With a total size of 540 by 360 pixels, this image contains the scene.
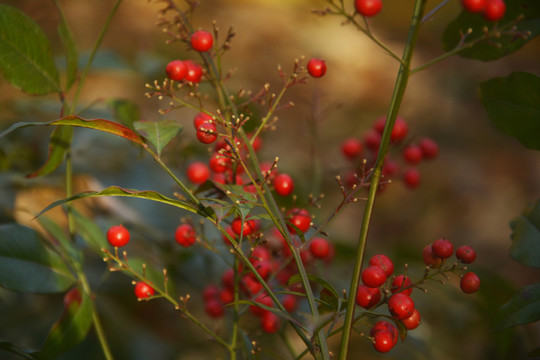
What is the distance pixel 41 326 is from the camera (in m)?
1.18

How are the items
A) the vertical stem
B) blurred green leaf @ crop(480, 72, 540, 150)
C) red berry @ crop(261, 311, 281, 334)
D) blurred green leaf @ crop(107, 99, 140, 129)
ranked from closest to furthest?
the vertical stem
blurred green leaf @ crop(480, 72, 540, 150)
red berry @ crop(261, 311, 281, 334)
blurred green leaf @ crop(107, 99, 140, 129)

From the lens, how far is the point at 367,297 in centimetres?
62

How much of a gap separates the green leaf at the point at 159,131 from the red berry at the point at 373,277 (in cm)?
26

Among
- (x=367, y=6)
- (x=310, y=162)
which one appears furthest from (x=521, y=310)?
(x=310, y=162)

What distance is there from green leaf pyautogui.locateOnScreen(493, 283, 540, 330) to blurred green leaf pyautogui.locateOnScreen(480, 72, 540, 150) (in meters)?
0.20

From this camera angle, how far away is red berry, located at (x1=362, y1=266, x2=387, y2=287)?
23.1 inches

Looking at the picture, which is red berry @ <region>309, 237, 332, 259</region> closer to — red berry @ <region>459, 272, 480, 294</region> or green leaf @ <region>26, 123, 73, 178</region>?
red berry @ <region>459, 272, 480, 294</region>

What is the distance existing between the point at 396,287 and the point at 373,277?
73mm

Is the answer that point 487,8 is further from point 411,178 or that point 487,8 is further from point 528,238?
point 411,178

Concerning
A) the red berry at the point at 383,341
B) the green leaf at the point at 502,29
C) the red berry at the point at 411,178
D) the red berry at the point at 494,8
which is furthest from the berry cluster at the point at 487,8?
the red berry at the point at 411,178

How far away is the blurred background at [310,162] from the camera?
1143mm

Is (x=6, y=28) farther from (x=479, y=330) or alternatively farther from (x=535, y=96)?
(x=479, y=330)

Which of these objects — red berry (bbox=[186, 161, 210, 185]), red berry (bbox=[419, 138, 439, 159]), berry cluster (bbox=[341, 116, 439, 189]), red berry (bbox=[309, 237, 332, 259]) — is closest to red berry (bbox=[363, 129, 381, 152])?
berry cluster (bbox=[341, 116, 439, 189])

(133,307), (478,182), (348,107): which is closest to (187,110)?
(348,107)
